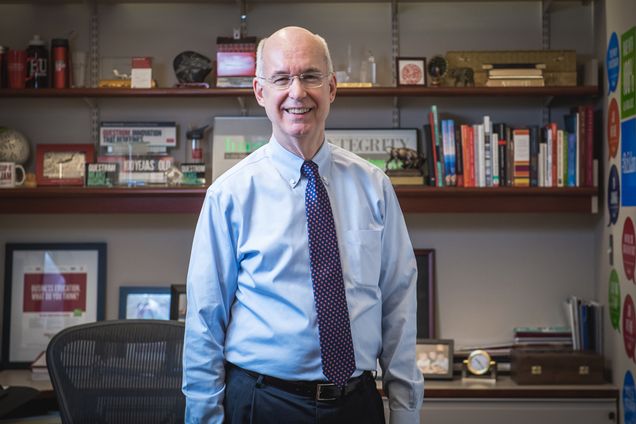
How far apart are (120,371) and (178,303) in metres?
1.13

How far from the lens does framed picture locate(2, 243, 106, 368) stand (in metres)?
Answer: 3.51

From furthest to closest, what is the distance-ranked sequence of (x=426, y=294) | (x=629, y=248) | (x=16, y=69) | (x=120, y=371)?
1. (x=426, y=294)
2. (x=16, y=69)
3. (x=629, y=248)
4. (x=120, y=371)

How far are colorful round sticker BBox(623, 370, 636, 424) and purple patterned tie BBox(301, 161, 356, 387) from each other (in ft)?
4.98

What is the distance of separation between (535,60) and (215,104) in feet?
4.37

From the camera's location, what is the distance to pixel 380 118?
352 centimetres

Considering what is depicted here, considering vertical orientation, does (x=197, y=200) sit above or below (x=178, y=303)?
above

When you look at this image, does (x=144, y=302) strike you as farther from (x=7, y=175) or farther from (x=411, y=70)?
(x=411, y=70)

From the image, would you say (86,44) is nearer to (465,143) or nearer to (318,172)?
(465,143)

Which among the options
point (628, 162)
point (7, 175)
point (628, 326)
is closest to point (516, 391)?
point (628, 326)

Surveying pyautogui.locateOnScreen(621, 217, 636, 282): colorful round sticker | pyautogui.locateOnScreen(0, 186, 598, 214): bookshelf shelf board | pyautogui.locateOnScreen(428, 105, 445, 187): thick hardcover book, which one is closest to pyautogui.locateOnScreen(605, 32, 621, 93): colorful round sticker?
pyautogui.locateOnScreen(0, 186, 598, 214): bookshelf shelf board

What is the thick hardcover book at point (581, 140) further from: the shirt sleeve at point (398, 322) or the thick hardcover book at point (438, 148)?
the shirt sleeve at point (398, 322)

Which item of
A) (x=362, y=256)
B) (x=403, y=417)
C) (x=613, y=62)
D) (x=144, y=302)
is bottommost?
(x=403, y=417)

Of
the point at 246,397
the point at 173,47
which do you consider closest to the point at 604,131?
the point at 173,47

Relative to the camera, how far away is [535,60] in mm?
3338
